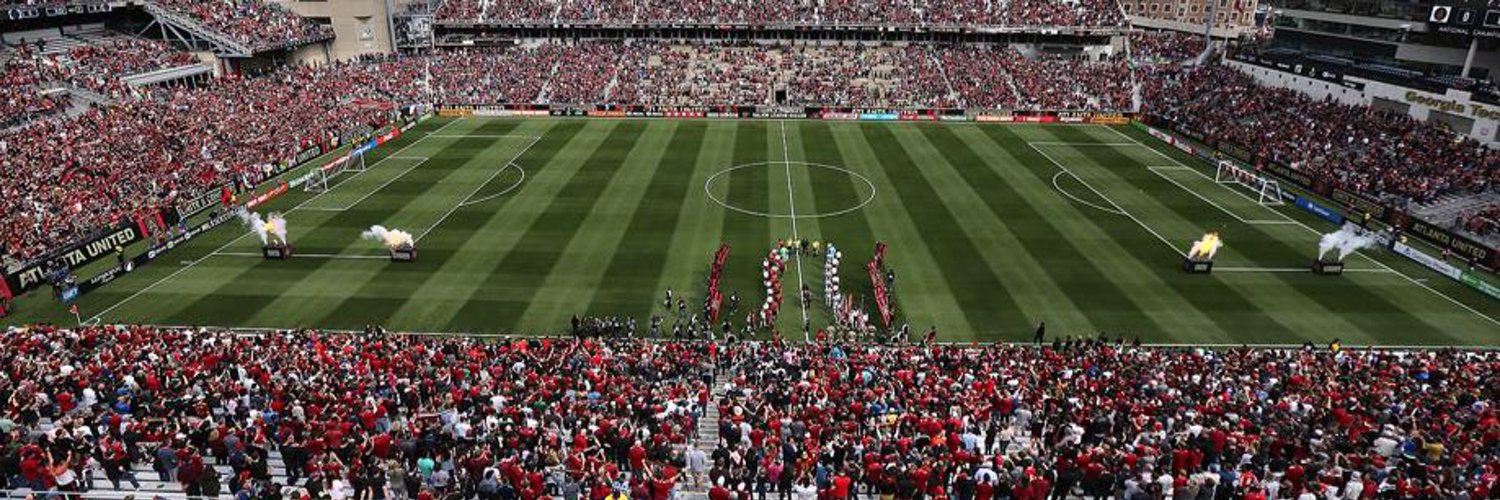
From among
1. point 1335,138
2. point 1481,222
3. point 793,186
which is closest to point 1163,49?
point 1335,138

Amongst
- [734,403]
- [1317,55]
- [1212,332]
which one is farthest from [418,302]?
[1317,55]

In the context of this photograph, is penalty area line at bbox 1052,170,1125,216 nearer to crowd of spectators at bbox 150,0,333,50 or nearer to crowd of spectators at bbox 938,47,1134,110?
crowd of spectators at bbox 938,47,1134,110

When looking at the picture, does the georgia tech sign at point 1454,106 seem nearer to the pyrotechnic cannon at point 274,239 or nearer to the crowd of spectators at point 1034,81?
the crowd of spectators at point 1034,81

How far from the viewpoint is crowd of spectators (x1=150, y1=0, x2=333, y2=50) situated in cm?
6606

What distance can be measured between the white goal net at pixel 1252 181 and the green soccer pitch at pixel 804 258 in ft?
2.72

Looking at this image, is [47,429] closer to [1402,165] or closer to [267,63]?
[1402,165]

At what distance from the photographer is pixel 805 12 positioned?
81500 mm

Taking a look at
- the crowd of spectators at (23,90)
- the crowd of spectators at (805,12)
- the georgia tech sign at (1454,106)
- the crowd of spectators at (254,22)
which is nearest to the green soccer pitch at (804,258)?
the georgia tech sign at (1454,106)

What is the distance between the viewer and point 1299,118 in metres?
54.5

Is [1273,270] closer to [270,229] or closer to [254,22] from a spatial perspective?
[270,229]

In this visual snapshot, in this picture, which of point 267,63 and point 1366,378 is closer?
point 1366,378

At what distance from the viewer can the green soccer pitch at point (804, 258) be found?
29.8 m

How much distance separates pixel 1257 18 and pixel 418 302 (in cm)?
17624

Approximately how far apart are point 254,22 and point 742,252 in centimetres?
5640
